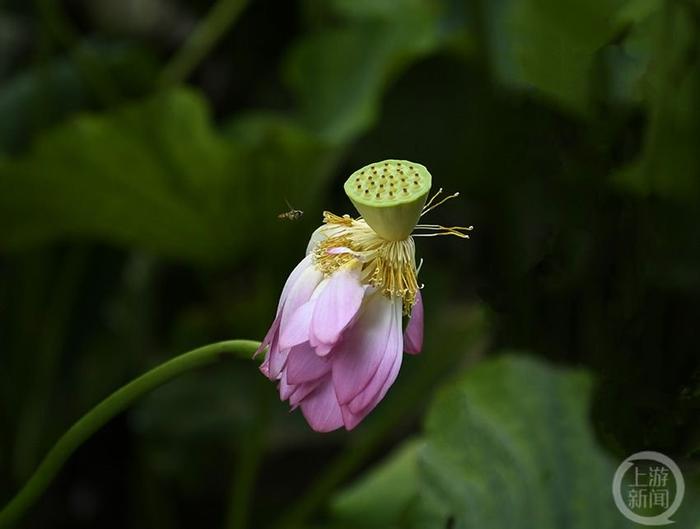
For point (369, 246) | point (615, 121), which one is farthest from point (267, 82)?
point (369, 246)

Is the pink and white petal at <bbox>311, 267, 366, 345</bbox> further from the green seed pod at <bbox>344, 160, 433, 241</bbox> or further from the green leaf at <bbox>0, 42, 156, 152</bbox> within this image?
the green leaf at <bbox>0, 42, 156, 152</bbox>

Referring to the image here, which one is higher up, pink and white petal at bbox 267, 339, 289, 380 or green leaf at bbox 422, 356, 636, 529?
pink and white petal at bbox 267, 339, 289, 380

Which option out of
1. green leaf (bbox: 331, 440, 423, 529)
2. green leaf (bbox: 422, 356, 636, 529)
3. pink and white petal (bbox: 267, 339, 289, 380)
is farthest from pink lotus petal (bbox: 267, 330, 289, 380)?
green leaf (bbox: 331, 440, 423, 529)

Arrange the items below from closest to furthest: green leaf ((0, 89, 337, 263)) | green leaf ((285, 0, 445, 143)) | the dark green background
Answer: the dark green background
green leaf ((0, 89, 337, 263))
green leaf ((285, 0, 445, 143))

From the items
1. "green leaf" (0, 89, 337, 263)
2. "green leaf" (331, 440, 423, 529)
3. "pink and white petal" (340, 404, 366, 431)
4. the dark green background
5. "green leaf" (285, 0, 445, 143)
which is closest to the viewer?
"pink and white petal" (340, 404, 366, 431)

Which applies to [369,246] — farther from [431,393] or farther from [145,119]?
[431,393]

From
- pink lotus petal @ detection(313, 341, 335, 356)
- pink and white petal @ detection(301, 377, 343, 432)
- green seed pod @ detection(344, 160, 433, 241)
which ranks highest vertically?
green seed pod @ detection(344, 160, 433, 241)

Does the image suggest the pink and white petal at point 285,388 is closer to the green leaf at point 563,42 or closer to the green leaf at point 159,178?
the green leaf at point 563,42
